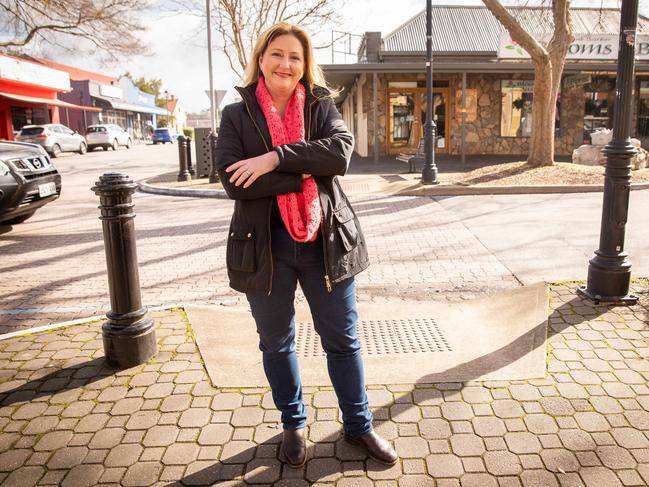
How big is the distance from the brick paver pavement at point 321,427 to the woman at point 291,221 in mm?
186

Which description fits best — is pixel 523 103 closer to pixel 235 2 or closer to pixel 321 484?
pixel 235 2

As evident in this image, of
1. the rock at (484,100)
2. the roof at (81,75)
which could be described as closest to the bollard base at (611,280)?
the rock at (484,100)

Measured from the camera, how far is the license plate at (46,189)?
26.0 ft

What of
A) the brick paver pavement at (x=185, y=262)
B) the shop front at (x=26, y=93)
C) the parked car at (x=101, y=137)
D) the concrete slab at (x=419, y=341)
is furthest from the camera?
the parked car at (x=101, y=137)

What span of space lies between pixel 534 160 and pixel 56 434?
1250 cm

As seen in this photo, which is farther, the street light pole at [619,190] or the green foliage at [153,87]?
the green foliage at [153,87]

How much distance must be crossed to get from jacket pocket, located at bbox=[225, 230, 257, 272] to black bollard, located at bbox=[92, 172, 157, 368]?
1.31 m

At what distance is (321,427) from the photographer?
2.83 m

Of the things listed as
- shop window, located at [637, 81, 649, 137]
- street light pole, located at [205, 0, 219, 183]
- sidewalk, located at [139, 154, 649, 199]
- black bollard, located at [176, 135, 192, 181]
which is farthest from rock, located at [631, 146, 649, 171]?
black bollard, located at [176, 135, 192, 181]

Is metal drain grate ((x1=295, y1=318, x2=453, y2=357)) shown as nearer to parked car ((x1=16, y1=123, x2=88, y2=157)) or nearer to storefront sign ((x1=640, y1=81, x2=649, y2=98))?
storefront sign ((x1=640, y1=81, x2=649, y2=98))

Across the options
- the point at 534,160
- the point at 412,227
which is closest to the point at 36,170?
the point at 412,227

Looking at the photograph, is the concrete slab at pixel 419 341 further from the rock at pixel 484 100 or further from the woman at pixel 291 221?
the rock at pixel 484 100

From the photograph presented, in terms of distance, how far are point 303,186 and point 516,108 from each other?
20716 mm

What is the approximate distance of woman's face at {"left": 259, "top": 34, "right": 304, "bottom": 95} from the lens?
8.17 feet
